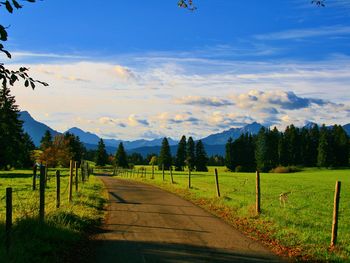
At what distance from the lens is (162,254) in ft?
31.5

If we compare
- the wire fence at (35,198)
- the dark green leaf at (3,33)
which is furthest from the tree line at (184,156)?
the dark green leaf at (3,33)

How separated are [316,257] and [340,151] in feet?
414

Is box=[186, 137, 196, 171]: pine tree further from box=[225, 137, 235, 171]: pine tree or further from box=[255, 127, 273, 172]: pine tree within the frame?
box=[255, 127, 273, 172]: pine tree

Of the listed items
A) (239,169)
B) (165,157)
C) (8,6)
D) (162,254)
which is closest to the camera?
(8,6)

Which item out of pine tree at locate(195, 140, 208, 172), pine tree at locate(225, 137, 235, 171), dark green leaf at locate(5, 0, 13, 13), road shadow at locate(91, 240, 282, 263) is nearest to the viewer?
dark green leaf at locate(5, 0, 13, 13)

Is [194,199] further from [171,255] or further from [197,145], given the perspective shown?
[197,145]

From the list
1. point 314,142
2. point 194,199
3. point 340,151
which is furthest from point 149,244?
point 314,142

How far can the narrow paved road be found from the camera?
9422 millimetres

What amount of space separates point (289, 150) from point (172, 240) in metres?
131

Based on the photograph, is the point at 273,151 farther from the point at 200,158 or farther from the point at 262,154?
the point at 200,158

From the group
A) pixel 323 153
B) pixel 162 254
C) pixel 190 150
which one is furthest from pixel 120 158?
pixel 162 254

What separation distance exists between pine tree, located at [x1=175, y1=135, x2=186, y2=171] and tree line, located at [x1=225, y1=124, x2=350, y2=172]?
14.6 meters

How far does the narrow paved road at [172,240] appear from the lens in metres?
9.42

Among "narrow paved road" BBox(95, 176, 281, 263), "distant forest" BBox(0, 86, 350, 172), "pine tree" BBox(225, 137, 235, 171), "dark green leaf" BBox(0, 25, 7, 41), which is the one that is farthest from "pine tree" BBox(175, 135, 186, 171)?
"dark green leaf" BBox(0, 25, 7, 41)
